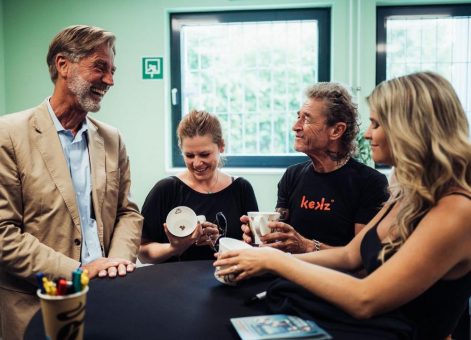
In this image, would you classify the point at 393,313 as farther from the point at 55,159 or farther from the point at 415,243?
the point at 55,159

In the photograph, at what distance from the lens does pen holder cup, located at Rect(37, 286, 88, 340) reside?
824 mm

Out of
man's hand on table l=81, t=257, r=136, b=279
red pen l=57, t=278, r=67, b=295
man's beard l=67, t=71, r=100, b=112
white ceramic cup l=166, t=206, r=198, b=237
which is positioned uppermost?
man's beard l=67, t=71, r=100, b=112

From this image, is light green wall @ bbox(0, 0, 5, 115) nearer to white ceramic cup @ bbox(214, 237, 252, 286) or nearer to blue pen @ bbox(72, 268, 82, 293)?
white ceramic cup @ bbox(214, 237, 252, 286)

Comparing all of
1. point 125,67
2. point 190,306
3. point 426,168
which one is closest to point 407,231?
A: point 426,168

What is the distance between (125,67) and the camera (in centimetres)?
386

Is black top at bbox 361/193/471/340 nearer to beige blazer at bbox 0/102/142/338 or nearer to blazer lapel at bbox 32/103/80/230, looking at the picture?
beige blazer at bbox 0/102/142/338

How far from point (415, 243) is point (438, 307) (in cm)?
21

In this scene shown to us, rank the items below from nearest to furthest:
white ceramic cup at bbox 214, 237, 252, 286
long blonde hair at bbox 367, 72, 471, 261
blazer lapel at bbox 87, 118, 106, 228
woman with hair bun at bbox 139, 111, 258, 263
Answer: long blonde hair at bbox 367, 72, 471, 261
white ceramic cup at bbox 214, 237, 252, 286
blazer lapel at bbox 87, 118, 106, 228
woman with hair bun at bbox 139, 111, 258, 263

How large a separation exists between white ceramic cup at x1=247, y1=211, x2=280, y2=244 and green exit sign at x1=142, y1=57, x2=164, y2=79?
2636 mm

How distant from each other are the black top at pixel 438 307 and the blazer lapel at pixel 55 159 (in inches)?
47.7

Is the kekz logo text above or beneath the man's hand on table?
above

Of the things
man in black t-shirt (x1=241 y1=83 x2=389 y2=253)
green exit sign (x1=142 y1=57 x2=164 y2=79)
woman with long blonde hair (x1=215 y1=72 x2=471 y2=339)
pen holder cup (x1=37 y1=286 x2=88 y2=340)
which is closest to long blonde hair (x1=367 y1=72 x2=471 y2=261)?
woman with long blonde hair (x1=215 y1=72 x2=471 y2=339)

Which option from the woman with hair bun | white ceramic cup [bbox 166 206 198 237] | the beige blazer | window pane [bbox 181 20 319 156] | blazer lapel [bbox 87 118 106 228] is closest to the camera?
the beige blazer

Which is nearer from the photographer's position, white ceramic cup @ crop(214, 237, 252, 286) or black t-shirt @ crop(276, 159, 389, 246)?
white ceramic cup @ crop(214, 237, 252, 286)
